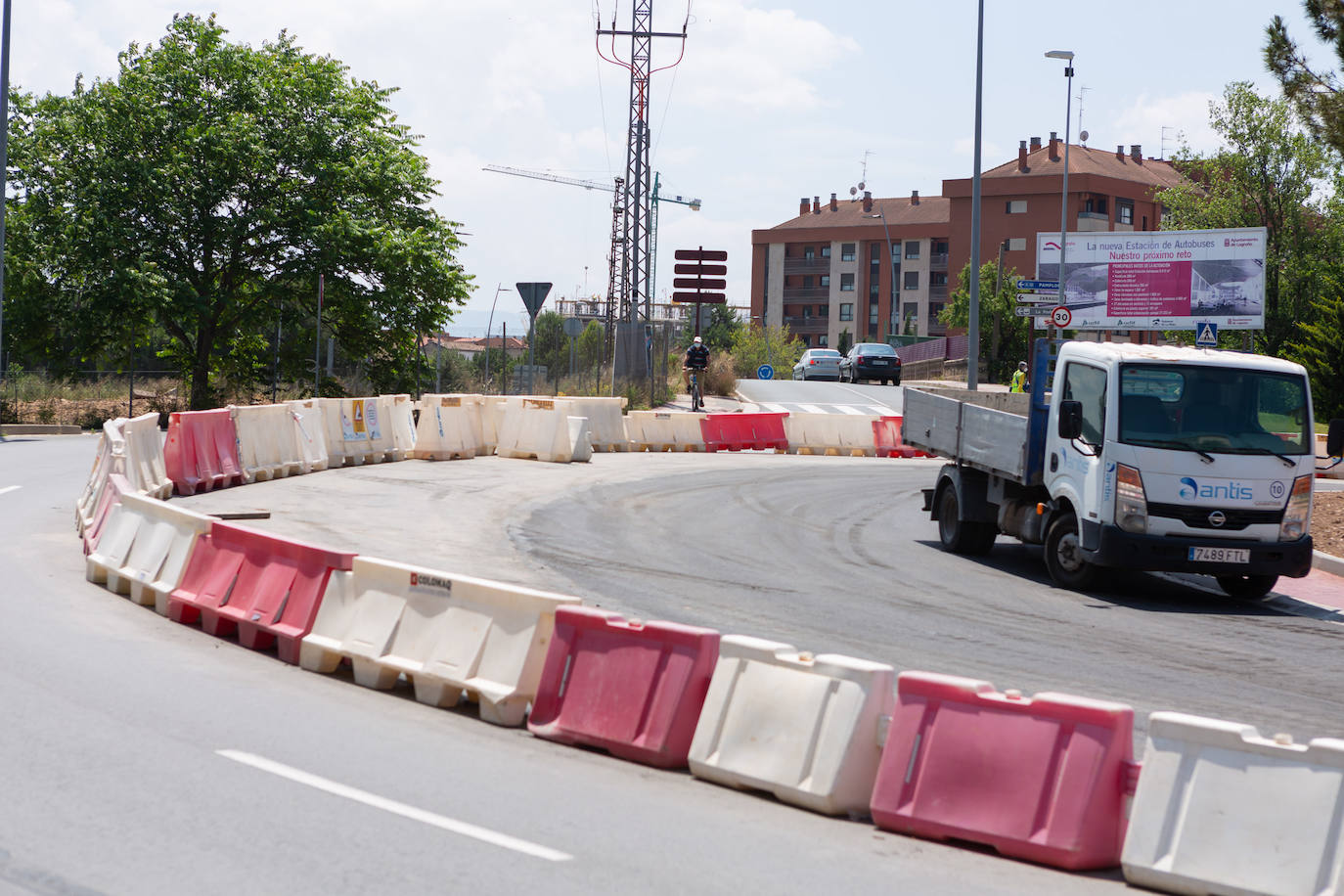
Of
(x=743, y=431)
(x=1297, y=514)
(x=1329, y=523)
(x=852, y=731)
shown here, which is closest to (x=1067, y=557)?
(x=1297, y=514)

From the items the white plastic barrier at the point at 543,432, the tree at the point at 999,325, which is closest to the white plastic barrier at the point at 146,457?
the white plastic barrier at the point at 543,432

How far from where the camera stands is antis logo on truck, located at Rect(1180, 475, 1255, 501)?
12805mm

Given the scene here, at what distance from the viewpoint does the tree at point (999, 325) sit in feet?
219

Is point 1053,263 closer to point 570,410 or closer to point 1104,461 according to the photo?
point 570,410

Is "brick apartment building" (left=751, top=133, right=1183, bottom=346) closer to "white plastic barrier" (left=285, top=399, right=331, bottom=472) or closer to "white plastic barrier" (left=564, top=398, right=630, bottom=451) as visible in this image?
"white plastic barrier" (left=564, top=398, right=630, bottom=451)

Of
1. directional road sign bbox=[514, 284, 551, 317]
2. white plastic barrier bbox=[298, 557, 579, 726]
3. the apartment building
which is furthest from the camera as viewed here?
the apartment building

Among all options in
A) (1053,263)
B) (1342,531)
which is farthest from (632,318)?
(1342,531)

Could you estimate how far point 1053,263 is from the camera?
44.2 meters

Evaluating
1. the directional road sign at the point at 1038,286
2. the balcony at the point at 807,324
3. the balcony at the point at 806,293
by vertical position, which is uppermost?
the balcony at the point at 806,293

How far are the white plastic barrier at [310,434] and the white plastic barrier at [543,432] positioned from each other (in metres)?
3.83

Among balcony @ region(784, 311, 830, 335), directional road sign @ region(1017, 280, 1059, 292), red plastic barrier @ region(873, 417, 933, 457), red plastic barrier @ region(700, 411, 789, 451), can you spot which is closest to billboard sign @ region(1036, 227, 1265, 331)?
directional road sign @ region(1017, 280, 1059, 292)

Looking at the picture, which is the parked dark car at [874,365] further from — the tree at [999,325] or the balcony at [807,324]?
the balcony at [807,324]

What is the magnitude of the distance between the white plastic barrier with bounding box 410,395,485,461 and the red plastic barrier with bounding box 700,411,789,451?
21.2 ft

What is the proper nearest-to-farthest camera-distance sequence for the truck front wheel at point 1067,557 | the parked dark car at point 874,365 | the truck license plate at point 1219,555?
the truck license plate at point 1219,555 < the truck front wheel at point 1067,557 < the parked dark car at point 874,365
